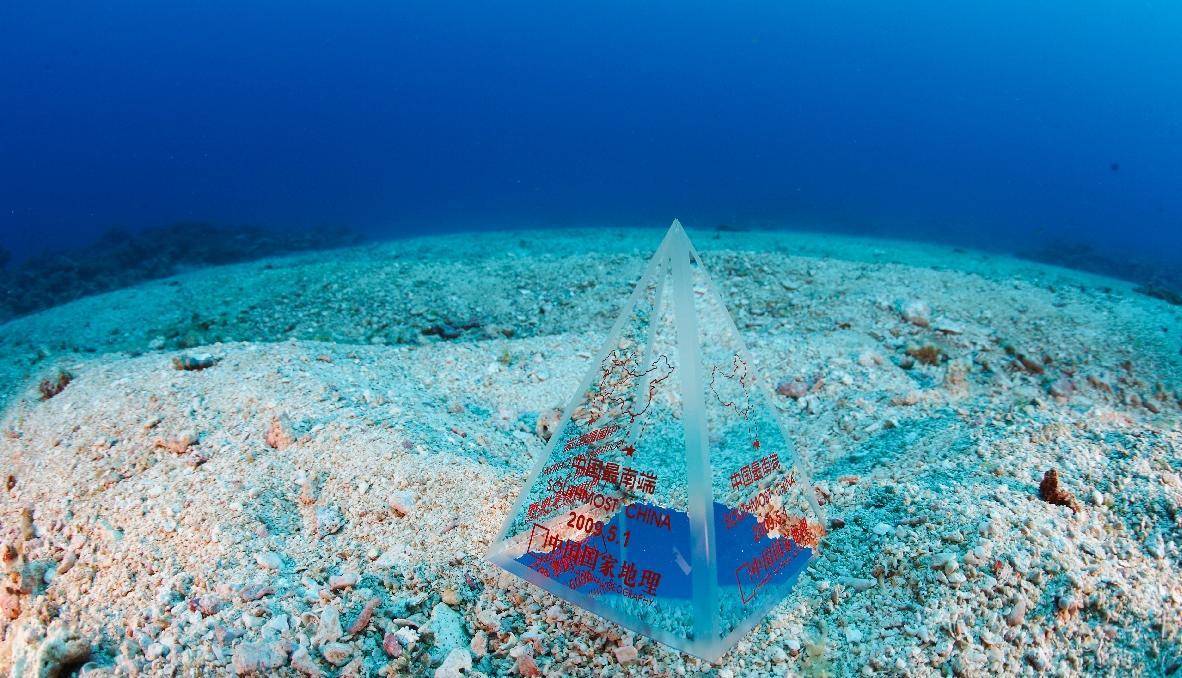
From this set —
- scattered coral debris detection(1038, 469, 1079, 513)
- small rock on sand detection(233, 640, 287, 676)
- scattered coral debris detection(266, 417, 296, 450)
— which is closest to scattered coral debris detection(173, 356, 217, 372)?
scattered coral debris detection(266, 417, 296, 450)

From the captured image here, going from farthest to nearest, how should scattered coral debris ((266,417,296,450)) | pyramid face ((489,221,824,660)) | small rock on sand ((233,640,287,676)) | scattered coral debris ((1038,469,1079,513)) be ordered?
scattered coral debris ((266,417,296,450)) < scattered coral debris ((1038,469,1079,513)) < pyramid face ((489,221,824,660)) < small rock on sand ((233,640,287,676))

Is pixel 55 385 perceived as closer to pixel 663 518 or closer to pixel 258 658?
pixel 258 658

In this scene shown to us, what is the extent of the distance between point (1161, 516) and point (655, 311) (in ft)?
7.98

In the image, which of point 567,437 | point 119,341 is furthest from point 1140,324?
point 119,341

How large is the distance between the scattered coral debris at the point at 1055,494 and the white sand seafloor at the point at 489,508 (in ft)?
0.15

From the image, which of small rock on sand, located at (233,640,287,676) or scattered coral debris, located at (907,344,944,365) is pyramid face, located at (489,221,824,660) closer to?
small rock on sand, located at (233,640,287,676)

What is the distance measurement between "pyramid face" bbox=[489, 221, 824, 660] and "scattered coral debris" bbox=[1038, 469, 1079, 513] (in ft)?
3.44

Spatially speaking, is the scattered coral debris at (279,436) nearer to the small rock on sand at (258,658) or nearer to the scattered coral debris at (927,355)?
the small rock on sand at (258,658)

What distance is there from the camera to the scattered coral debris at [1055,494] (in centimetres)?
275

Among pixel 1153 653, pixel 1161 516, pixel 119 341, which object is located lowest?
pixel 119 341

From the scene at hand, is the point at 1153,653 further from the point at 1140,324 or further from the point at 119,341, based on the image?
the point at 119,341

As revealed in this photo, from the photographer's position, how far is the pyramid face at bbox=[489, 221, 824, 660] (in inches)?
85.4

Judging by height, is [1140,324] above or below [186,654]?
above

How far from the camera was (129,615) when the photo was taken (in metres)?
2.28
